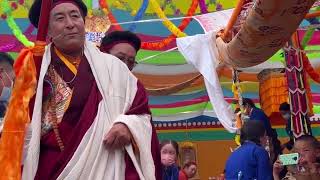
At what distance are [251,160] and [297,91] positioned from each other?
0.71 meters

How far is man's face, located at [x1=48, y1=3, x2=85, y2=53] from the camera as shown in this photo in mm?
2627

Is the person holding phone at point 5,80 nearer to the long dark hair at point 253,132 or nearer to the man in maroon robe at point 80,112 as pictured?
the man in maroon robe at point 80,112

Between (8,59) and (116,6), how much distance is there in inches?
161

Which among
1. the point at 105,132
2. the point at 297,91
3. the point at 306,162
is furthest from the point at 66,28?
the point at 297,91

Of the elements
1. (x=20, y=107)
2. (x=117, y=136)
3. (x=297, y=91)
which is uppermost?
(x=297, y=91)

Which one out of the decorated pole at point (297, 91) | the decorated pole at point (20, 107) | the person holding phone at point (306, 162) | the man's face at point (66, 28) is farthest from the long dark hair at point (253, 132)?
the decorated pole at point (20, 107)

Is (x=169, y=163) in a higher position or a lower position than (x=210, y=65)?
lower

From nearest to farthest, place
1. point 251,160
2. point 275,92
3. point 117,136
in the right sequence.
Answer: point 117,136, point 251,160, point 275,92

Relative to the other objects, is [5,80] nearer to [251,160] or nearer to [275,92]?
[251,160]

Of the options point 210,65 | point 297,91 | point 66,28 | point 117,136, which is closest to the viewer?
point 117,136

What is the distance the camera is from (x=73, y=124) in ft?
8.21

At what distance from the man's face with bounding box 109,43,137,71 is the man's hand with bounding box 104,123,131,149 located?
91 cm

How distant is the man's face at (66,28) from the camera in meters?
2.63

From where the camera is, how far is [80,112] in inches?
99.0
